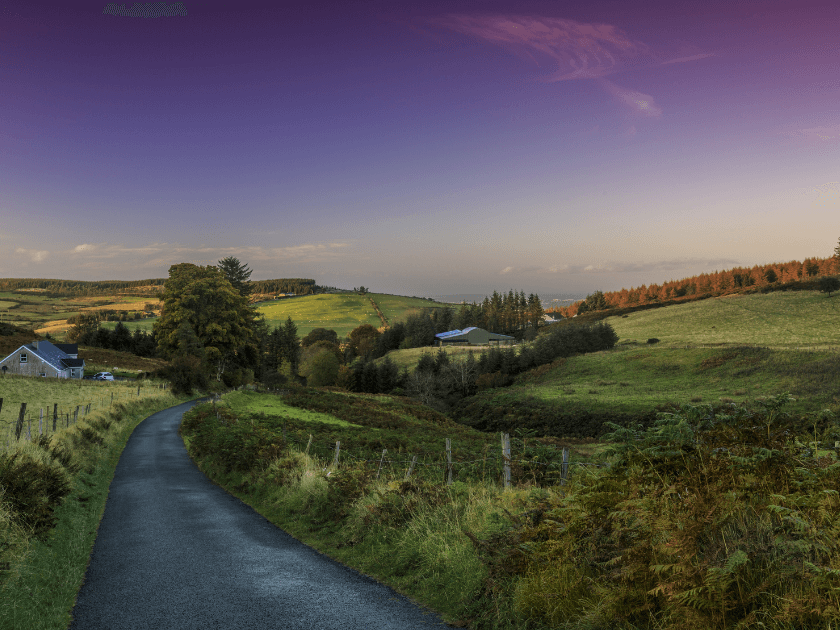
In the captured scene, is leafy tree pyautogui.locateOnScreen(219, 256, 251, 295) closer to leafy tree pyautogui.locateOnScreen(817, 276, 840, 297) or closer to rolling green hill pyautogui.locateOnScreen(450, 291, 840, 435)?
rolling green hill pyautogui.locateOnScreen(450, 291, 840, 435)

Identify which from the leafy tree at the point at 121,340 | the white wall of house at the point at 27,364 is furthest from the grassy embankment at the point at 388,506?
the leafy tree at the point at 121,340

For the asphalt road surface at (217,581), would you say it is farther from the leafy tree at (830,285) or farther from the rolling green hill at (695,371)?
the leafy tree at (830,285)

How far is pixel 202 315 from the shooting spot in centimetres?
6209

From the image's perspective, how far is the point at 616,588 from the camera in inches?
195

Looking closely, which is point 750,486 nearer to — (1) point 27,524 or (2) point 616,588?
(2) point 616,588

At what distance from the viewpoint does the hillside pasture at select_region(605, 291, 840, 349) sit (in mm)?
84062

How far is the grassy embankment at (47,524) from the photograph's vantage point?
6.95m

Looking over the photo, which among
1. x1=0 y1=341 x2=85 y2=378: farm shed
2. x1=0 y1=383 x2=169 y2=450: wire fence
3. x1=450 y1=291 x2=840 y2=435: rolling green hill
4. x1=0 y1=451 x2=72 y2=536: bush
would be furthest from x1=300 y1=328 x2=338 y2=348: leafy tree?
x1=0 y1=451 x2=72 y2=536: bush

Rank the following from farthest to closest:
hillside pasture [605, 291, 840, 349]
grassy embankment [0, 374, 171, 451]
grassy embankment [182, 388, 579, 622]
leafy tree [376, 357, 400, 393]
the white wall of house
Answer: leafy tree [376, 357, 400, 393] → hillside pasture [605, 291, 840, 349] → the white wall of house → grassy embankment [0, 374, 171, 451] → grassy embankment [182, 388, 579, 622]

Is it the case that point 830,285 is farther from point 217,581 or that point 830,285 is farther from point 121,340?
point 121,340

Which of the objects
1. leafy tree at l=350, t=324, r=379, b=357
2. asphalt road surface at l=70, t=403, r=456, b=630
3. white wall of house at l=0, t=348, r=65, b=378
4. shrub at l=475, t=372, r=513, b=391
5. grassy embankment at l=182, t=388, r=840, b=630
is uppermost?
grassy embankment at l=182, t=388, r=840, b=630

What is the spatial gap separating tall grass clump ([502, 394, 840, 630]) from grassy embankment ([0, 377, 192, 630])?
638 centimetres

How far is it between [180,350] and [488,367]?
5372cm

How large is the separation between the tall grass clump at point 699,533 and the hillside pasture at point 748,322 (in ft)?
264
